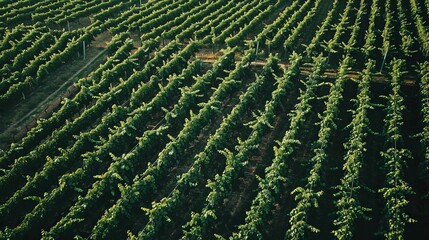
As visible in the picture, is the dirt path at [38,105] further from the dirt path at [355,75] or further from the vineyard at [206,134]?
the dirt path at [355,75]

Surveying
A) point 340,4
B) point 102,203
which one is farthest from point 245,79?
point 340,4

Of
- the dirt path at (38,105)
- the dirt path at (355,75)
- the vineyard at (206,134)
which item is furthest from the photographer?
the dirt path at (355,75)

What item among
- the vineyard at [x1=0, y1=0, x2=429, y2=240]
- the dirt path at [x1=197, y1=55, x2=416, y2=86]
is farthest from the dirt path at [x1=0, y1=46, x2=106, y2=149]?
the dirt path at [x1=197, y1=55, x2=416, y2=86]

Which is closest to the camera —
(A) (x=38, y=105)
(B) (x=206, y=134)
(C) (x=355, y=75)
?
(B) (x=206, y=134)

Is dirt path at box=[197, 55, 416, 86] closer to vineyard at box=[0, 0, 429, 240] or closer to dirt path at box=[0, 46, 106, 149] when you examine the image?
vineyard at box=[0, 0, 429, 240]

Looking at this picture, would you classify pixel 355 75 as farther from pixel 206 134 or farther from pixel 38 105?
pixel 38 105

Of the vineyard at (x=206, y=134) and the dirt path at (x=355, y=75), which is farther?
the dirt path at (x=355, y=75)

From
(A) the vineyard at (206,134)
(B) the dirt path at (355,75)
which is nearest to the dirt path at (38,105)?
(A) the vineyard at (206,134)

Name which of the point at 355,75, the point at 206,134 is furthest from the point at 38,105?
the point at 355,75
